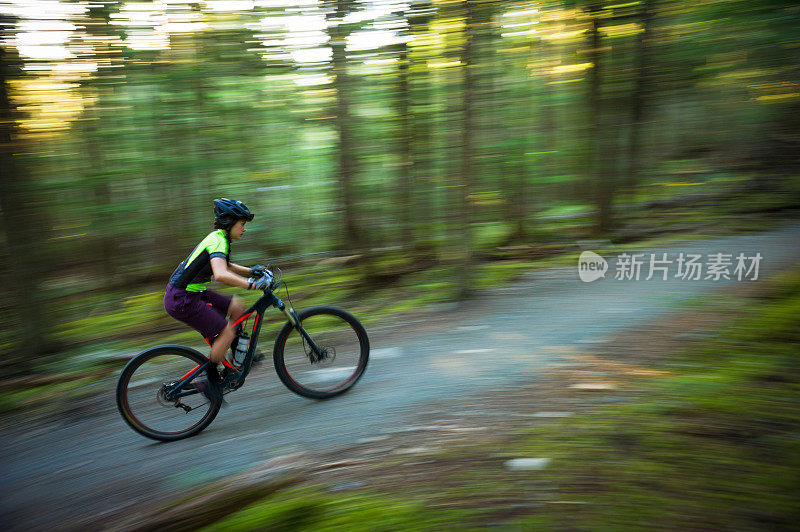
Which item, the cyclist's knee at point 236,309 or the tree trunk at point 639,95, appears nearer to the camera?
the cyclist's knee at point 236,309

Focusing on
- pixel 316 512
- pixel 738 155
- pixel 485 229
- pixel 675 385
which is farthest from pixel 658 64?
pixel 316 512

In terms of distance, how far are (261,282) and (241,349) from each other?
0.77 meters

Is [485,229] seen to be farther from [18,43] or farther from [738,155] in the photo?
[738,155]

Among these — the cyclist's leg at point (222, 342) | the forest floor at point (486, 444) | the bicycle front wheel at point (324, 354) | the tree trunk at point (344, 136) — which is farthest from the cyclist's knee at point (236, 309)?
the tree trunk at point (344, 136)

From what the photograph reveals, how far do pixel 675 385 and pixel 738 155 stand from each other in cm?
1631

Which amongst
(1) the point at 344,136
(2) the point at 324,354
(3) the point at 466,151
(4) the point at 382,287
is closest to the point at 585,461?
(2) the point at 324,354

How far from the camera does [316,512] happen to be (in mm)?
3088

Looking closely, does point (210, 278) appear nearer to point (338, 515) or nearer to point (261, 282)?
point (261, 282)

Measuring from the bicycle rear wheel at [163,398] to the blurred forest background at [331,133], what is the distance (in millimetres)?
3339

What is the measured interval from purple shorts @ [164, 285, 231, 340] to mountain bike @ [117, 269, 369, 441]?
18 cm

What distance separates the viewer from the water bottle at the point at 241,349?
4727 mm

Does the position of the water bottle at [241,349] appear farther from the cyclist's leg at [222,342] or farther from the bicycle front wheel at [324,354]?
the bicycle front wheel at [324,354]

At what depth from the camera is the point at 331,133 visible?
9.52 metres

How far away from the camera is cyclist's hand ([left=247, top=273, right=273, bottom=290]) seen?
439cm
